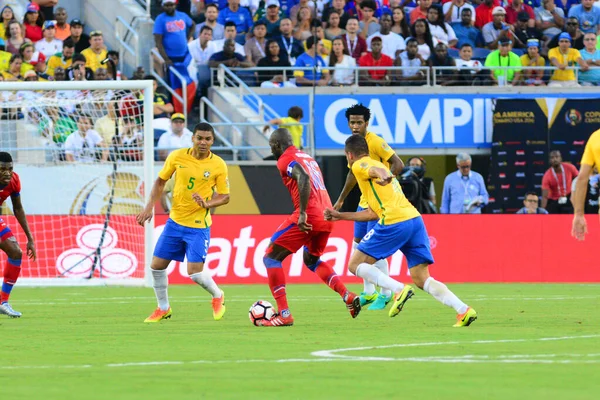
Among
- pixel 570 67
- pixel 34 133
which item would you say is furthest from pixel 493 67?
pixel 34 133

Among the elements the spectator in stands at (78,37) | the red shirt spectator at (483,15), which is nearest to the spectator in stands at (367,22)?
the red shirt spectator at (483,15)

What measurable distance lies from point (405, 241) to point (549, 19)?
724 inches

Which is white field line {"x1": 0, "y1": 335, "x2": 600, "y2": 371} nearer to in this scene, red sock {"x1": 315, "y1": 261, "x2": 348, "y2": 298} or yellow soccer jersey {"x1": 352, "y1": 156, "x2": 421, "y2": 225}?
yellow soccer jersey {"x1": 352, "y1": 156, "x2": 421, "y2": 225}

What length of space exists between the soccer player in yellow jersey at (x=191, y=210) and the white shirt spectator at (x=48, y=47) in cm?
1269

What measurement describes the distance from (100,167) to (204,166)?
9.08m

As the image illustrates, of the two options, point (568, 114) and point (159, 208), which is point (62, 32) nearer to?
point (159, 208)

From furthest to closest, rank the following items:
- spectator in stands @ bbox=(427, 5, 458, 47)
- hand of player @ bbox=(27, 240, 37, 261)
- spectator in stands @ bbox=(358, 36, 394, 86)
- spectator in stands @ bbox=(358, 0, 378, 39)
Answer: spectator in stands @ bbox=(427, 5, 458, 47) → spectator in stands @ bbox=(358, 0, 378, 39) → spectator in stands @ bbox=(358, 36, 394, 86) → hand of player @ bbox=(27, 240, 37, 261)

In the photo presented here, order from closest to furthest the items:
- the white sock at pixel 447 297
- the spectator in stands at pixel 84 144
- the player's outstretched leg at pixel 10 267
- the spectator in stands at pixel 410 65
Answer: the white sock at pixel 447 297 < the player's outstretched leg at pixel 10 267 < the spectator in stands at pixel 84 144 < the spectator in stands at pixel 410 65

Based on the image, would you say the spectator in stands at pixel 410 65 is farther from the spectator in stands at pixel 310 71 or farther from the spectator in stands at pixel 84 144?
the spectator in stands at pixel 84 144

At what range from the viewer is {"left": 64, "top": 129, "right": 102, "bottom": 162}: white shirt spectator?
22.4m

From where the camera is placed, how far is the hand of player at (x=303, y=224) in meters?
12.5

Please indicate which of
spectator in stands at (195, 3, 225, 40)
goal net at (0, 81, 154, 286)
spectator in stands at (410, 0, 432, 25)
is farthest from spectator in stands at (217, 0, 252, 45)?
goal net at (0, 81, 154, 286)

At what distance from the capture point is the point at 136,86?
1925 cm

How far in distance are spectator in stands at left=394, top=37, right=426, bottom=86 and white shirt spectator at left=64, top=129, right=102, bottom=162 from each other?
24.3ft
